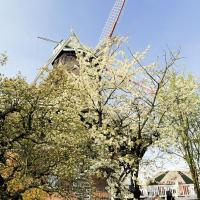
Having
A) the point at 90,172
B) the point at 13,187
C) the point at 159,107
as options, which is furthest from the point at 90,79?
the point at 13,187

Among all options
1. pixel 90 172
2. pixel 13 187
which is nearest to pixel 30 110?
pixel 90 172

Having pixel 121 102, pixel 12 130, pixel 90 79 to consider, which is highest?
pixel 90 79

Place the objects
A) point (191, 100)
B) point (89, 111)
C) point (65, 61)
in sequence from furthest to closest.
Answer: point (65, 61)
point (191, 100)
point (89, 111)

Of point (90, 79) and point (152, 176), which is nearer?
point (152, 176)

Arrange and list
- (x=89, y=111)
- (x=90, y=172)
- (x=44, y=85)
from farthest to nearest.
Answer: (x=89, y=111), (x=90, y=172), (x=44, y=85)

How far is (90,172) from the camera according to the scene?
73.2ft

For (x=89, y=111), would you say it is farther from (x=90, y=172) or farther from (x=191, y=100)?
(x=191, y=100)

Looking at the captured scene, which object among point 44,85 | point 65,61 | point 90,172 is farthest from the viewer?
point 65,61

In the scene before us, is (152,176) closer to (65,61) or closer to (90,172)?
(90,172)

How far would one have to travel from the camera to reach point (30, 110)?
1736cm

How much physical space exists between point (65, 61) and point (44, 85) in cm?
2481

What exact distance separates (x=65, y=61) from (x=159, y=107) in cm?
2051

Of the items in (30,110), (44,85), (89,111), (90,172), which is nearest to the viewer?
(30,110)

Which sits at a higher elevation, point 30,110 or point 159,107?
point 159,107
